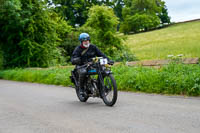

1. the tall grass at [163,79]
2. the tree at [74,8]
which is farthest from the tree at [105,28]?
the tree at [74,8]

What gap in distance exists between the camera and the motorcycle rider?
24.1 ft

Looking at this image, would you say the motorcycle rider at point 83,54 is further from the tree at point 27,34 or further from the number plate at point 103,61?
the tree at point 27,34

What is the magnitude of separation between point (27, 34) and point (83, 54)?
13.7m

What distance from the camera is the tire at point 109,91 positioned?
665 centimetres

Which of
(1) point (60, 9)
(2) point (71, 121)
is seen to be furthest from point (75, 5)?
(2) point (71, 121)

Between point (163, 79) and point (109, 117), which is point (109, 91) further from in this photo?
point (163, 79)

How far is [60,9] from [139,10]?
32315 mm

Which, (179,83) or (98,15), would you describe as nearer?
(179,83)

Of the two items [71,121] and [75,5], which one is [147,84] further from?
[75,5]

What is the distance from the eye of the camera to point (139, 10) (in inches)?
3002

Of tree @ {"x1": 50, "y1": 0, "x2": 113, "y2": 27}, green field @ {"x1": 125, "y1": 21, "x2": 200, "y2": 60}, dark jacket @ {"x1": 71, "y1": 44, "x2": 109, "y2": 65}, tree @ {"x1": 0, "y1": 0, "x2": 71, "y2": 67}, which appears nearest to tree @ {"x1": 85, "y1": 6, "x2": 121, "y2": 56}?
green field @ {"x1": 125, "y1": 21, "x2": 200, "y2": 60}

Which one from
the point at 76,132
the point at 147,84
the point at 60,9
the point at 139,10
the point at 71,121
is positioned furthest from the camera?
the point at 139,10

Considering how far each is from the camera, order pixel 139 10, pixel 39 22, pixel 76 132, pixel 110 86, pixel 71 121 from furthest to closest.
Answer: pixel 139 10, pixel 39 22, pixel 110 86, pixel 71 121, pixel 76 132

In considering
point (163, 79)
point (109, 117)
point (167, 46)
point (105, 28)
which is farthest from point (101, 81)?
point (167, 46)
